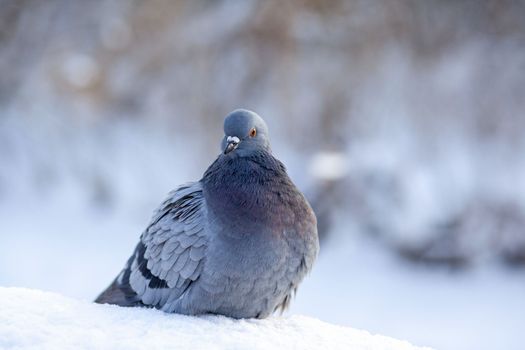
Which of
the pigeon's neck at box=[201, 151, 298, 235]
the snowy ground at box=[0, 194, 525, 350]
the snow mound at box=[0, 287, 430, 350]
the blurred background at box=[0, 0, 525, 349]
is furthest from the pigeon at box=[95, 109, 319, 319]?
the blurred background at box=[0, 0, 525, 349]

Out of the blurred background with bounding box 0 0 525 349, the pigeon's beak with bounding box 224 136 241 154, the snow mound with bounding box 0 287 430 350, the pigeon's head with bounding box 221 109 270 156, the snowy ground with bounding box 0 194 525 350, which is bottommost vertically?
the snow mound with bounding box 0 287 430 350

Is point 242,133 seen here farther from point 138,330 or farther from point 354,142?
point 354,142

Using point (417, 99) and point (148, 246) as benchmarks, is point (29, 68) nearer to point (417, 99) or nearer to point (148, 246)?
point (417, 99)

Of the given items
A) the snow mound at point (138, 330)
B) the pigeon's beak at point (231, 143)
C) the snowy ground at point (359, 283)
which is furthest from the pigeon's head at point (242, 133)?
the snowy ground at point (359, 283)

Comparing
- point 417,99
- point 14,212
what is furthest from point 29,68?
point 417,99

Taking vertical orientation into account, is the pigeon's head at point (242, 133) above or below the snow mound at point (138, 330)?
above

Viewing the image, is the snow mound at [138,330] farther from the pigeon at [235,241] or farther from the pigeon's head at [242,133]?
the pigeon's head at [242,133]

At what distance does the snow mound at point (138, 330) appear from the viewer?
7.98 feet

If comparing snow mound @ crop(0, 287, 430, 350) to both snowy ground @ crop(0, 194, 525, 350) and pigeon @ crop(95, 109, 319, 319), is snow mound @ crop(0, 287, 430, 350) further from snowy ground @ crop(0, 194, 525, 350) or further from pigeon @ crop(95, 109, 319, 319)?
snowy ground @ crop(0, 194, 525, 350)

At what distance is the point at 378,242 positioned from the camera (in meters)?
8.66

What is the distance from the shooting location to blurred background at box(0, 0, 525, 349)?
816 cm

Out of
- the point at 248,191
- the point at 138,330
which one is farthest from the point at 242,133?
the point at 138,330

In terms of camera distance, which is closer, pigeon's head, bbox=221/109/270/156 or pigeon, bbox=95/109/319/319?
pigeon, bbox=95/109/319/319

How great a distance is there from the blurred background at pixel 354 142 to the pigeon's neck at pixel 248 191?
4.75 metres
